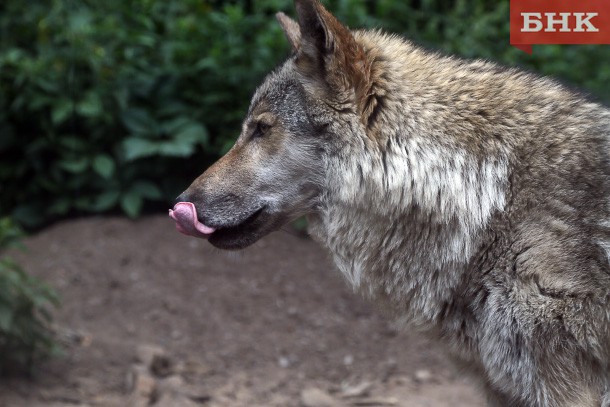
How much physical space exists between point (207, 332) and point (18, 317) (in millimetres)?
1588

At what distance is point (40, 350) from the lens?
579cm

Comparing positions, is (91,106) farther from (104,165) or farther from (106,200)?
(106,200)

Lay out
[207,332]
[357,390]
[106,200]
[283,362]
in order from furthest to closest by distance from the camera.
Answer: [106,200] → [207,332] → [283,362] → [357,390]

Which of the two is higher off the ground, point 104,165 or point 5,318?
point 104,165

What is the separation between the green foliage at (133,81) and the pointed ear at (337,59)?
371 cm

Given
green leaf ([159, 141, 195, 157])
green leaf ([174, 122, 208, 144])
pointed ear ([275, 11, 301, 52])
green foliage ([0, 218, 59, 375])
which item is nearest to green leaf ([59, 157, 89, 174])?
Answer: green leaf ([159, 141, 195, 157])

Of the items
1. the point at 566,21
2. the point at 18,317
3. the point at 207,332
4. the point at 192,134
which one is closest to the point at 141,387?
the point at 18,317

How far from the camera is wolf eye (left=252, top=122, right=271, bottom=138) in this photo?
3.83m

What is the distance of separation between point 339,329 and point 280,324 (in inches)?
17.7

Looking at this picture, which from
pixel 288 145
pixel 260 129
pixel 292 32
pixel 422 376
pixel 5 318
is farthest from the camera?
pixel 422 376

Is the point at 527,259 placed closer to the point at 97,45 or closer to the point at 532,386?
the point at 532,386

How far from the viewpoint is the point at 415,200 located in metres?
3.65

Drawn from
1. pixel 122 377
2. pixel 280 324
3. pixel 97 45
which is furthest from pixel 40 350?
pixel 97 45

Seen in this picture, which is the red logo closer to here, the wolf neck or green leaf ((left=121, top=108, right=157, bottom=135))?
the wolf neck
